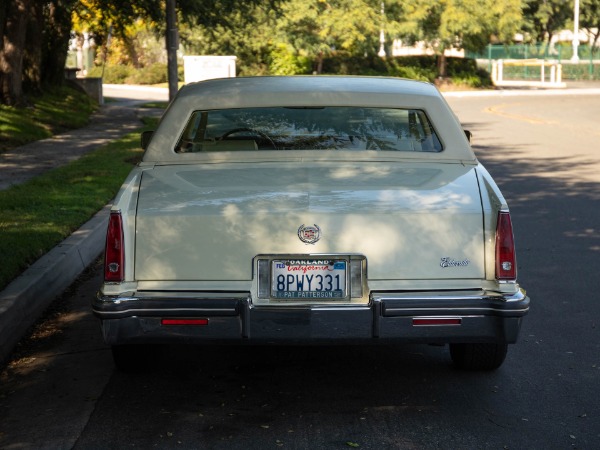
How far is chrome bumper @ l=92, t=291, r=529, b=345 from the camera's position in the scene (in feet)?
16.4

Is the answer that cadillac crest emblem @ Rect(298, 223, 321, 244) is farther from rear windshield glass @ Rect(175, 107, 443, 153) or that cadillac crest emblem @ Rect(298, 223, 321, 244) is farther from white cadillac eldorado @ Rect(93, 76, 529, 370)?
rear windshield glass @ Rect(175, 107, 443, 153)

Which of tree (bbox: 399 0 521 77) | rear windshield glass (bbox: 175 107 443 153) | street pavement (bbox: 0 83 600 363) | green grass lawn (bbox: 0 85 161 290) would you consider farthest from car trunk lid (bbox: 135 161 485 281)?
tree (bbox: 399 0 521 77)

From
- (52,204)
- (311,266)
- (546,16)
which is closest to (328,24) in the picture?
(546,16)

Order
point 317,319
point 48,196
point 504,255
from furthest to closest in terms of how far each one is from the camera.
Result: point 48,196 < point 504,255 < point 317,319

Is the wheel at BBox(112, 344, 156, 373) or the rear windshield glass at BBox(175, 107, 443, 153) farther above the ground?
the rear windshield glass at BBox(175, 107, 443, 153)

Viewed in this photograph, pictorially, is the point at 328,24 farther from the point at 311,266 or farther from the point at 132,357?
the point at 311,266

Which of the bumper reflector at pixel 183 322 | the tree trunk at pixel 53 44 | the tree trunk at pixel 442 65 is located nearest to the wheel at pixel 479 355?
the bumper reflector at pixel 183 322

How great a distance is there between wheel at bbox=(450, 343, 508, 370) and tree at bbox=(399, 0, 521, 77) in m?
47.3

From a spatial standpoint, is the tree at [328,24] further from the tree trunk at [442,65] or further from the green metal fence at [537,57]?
the green metal fence at [537,57]

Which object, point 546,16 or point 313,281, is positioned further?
point 546,16

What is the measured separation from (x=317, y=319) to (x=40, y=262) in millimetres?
3772

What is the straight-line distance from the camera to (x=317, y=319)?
16.4 feet

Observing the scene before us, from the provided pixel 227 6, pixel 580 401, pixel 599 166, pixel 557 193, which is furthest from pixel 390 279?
pixel 227 6

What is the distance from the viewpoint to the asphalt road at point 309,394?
4863 mm
